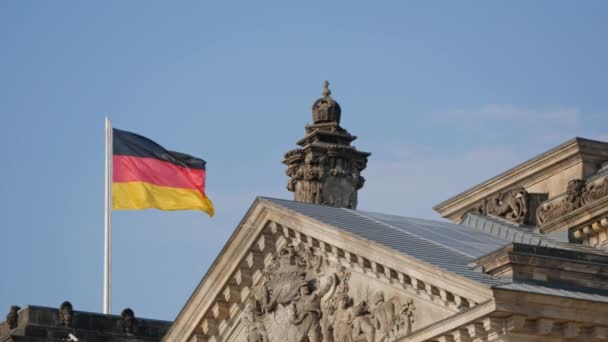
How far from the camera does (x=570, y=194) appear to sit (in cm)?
5416

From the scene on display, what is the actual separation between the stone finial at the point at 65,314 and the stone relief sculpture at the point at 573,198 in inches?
607

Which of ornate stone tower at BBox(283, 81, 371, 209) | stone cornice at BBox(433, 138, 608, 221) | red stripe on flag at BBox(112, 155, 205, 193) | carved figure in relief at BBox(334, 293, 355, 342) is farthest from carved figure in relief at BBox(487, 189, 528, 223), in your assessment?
red stripe on flag at BBox(112, 155, 205, 193)

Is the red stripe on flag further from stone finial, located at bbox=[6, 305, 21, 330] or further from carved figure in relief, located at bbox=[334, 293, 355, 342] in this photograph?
carved figure in relief, located at bbox=[334, 293, 355, 342]

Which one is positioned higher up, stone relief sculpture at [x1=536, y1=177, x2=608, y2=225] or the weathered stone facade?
stone relief sculpture at [x1=536, y1=177, x2=608, y2=225]

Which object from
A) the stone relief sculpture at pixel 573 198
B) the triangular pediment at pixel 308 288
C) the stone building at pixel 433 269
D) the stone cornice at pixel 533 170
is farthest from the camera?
the stone cornice at pixel 533 170

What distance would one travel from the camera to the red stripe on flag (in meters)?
65.1

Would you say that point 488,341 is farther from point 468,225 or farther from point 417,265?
point 468,225

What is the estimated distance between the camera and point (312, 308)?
163 feet

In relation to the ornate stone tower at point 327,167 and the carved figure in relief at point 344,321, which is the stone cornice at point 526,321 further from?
the ornate stone tower at point 327,167

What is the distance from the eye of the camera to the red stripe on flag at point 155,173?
6506 centimetres

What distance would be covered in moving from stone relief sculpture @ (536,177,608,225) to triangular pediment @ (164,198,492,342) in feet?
24.8

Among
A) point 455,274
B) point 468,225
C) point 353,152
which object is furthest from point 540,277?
point 353,152

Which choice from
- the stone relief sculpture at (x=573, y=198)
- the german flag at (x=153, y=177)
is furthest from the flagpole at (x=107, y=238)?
the stone relief sculpture at (x=573, y=198)

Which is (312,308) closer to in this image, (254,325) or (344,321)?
(344,321)
